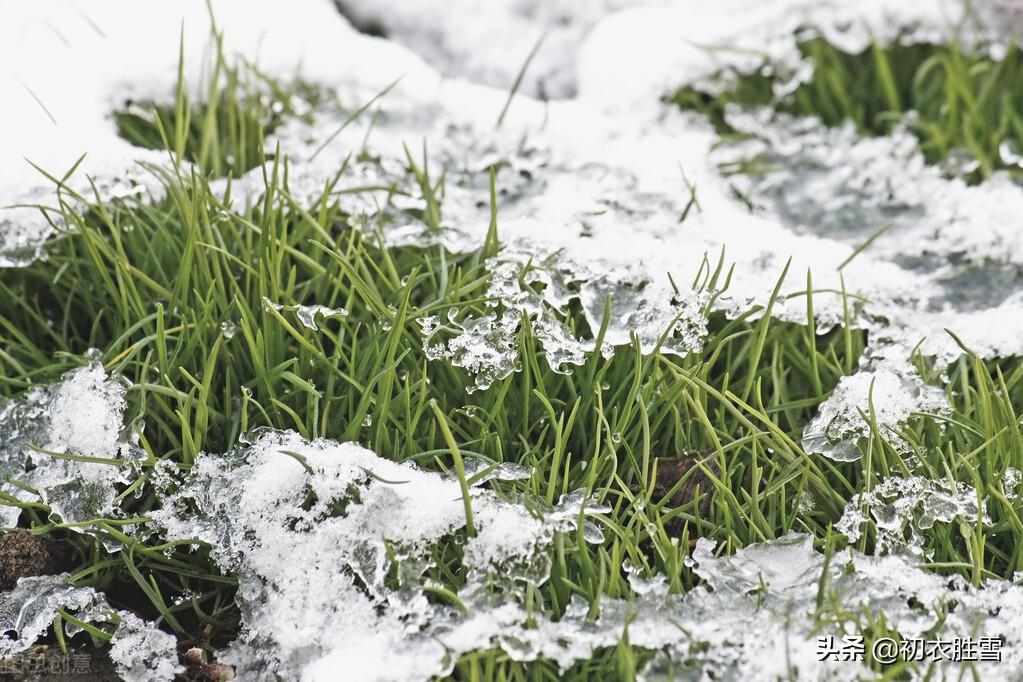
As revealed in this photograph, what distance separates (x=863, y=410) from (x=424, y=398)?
0.65 meters

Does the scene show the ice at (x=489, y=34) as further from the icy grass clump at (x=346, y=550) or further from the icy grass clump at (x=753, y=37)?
A: the icy grass clump at (x=346, y=550)

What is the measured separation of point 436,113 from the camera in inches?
84.8

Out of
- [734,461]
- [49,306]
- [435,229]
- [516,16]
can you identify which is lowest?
[734,461]

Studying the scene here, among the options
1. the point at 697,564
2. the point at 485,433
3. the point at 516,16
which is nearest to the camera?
the point at 697,564

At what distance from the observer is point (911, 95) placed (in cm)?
231

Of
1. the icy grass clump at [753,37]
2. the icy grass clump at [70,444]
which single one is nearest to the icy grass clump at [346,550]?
the icy grass clump at [70,444]

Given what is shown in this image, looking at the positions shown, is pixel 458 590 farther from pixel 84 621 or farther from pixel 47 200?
pixel 47 200

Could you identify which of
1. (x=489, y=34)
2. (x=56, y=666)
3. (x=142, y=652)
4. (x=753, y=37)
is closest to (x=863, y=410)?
(x=142, y=652)

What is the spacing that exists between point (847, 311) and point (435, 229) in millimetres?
718

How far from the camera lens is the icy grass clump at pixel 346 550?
116cm

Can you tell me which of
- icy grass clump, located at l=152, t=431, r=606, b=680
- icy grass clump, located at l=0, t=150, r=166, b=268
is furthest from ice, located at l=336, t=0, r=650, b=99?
icy grass clump, located at l=152, t=431, r=606, b=680

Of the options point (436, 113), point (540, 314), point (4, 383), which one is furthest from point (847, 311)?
point (4, 383)

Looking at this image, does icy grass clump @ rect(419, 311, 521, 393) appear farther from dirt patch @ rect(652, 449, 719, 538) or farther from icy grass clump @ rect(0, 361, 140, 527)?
icy grass clump @ rect(0, 361, 140, 527)

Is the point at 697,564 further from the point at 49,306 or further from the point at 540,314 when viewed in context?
the point at 49,306
